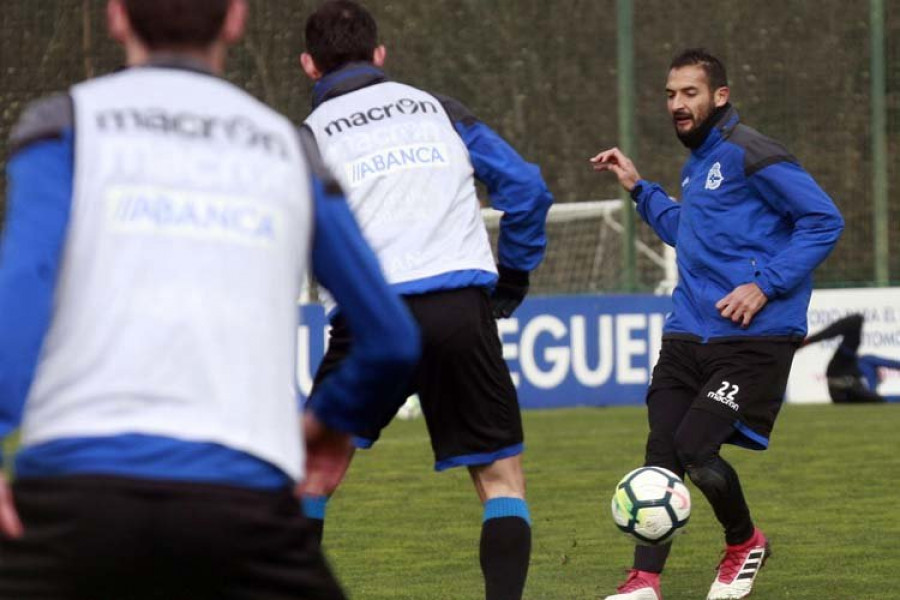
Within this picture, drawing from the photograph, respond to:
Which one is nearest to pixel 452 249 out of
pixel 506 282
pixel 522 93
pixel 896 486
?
pixel 506 282

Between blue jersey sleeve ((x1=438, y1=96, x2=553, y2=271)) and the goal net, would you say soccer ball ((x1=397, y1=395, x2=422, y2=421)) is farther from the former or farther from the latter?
blue jersey sleeve ((x1=438, y1=96, x2=553, y2=271))

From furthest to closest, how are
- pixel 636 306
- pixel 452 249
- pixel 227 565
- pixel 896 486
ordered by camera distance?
pixel 636 306 → pixel 896 486 → pixel 452 249 → pixel 227 565

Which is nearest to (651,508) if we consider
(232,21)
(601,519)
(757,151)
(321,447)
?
(757,151)

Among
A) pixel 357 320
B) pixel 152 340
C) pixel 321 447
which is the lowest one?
pixel 321 447

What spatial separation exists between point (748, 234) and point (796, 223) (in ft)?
0.57

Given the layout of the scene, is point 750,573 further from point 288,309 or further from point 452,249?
point 288,309

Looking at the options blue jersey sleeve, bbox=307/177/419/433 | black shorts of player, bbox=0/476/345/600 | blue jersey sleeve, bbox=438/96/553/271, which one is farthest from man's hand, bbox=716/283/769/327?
black shorts of player, bbox=0/476/345/600

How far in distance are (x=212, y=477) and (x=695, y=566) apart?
500 centimetres

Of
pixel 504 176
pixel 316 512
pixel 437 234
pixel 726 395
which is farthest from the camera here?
pixel 726 395

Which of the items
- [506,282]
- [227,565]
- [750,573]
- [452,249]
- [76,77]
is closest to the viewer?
[227,565]

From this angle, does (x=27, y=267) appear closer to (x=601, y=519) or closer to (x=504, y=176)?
(x=504, y=176)

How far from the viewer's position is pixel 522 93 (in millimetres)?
17688

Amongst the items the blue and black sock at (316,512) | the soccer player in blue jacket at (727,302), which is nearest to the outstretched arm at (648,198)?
the soccer player in blue jacket at (727,302)

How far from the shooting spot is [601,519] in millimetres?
9055
